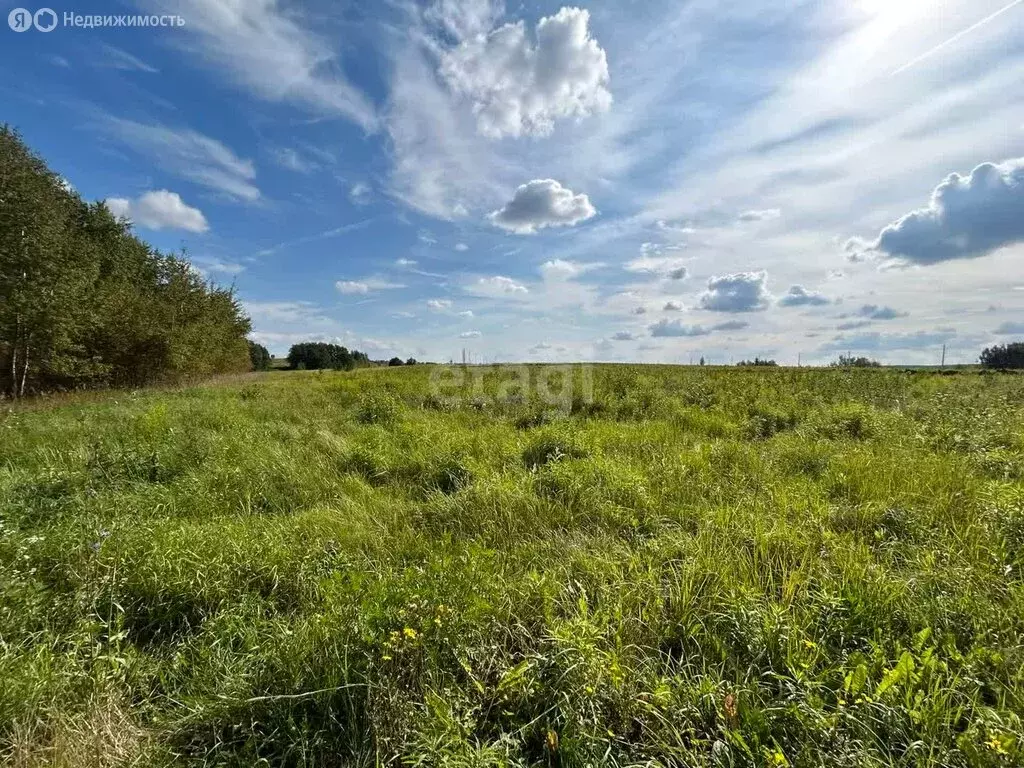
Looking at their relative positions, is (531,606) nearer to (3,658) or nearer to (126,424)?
(3,658)

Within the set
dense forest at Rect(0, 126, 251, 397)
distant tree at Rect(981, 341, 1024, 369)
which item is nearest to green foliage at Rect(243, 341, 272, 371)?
dense forest at Rect(0, 126, 251, 397)

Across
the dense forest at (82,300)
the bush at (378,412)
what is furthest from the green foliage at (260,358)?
the bush at (378,412)

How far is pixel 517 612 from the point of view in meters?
2.34

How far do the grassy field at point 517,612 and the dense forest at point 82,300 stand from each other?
12.4 m

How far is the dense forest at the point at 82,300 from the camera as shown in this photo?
12.4 metres

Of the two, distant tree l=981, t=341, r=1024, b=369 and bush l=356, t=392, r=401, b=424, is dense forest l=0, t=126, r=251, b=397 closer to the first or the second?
bush l=356, t=392, r=401, b=424

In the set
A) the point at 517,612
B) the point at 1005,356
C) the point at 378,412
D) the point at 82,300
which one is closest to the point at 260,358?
the point at 82,300

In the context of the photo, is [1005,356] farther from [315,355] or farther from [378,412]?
[315,355]

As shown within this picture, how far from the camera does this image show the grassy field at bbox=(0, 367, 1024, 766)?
1654 mm

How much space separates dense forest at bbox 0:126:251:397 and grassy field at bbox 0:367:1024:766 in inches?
488

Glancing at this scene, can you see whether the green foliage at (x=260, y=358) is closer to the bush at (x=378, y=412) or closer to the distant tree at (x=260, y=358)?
the distant tree at (x=260, y=358)

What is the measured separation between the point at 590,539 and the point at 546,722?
157 cm

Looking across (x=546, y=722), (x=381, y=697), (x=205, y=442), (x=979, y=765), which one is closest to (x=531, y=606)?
(x=546, y=722)

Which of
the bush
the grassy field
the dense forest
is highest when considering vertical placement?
the dense forest
